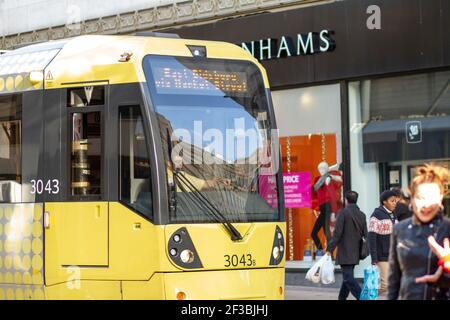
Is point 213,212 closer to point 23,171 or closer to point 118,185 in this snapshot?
point 118,185

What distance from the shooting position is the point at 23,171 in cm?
1116

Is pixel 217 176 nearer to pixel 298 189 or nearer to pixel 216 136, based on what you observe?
pixel 216 136

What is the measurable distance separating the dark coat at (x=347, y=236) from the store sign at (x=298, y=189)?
3.99 m

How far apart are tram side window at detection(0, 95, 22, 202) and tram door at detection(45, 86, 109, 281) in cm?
60

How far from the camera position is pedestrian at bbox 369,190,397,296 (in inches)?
534

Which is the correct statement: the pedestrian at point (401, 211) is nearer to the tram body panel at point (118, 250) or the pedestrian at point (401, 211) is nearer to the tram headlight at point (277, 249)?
the tram headlight at point (277, 249)

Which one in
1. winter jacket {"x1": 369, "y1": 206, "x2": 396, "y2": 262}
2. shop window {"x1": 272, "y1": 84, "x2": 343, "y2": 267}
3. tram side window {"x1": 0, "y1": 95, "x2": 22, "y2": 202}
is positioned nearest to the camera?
tram side window {"x1": 0, "y1": 95, "x2": 22, "y2": 202}

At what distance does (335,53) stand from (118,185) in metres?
7.37

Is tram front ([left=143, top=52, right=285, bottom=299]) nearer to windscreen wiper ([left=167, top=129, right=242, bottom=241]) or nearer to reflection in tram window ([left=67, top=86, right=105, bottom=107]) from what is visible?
windscreen wiper ([left=167, top=129, right=242, bottom=241])

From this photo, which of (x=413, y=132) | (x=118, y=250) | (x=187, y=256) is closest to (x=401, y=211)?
(x=413, y=132)

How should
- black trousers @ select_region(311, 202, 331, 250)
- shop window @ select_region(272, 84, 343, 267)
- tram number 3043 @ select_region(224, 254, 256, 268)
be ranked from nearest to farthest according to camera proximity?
1. tram number 3043 @ select_region(224, 254, 256, 268)
2. shop window @ select_region(272, 84, 343, 267)
3. black trousers @ select_region(311, 202, 331, 250)

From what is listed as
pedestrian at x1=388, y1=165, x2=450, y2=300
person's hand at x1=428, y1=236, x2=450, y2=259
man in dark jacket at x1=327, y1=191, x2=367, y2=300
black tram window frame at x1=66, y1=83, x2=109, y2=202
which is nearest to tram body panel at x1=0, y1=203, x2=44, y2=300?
black tram window frame at x1=66, y1=83, x2=109, y2=202

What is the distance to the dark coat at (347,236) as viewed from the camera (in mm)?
13344

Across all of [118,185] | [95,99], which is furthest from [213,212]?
[95,99]
